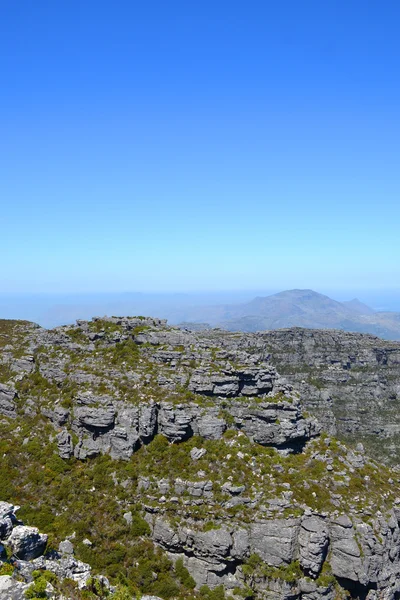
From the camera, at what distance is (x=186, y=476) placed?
181 feet

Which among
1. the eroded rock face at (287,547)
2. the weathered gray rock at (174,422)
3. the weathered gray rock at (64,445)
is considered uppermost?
the weathered gray rock at (174,422)

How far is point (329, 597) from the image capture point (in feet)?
163

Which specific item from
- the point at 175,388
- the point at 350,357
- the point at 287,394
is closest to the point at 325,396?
the point at 350,357

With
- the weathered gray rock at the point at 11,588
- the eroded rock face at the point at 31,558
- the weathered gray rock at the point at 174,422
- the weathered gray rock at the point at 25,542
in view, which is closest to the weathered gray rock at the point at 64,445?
the weathered gray rock at the point at 174,422

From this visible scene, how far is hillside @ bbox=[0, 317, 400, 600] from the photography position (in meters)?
50.0

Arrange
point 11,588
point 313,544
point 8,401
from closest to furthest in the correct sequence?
point 11,588 < point 313,544 < point 8,401

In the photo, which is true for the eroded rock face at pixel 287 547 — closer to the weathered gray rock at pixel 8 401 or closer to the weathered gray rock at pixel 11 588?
the weathered gray rock at pixel 11 588

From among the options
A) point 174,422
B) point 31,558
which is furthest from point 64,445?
point 31,558

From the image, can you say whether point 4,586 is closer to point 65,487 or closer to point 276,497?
point 65,487

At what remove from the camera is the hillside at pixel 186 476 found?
50.0 meters

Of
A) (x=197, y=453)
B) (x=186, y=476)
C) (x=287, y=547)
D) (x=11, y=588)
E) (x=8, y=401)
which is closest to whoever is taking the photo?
(x=11, y=588)

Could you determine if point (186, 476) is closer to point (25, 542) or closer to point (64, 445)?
point (64, 445)

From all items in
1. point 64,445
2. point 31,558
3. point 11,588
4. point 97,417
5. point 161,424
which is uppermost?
point 97,417

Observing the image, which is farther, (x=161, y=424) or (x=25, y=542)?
(x=161, y=424)
